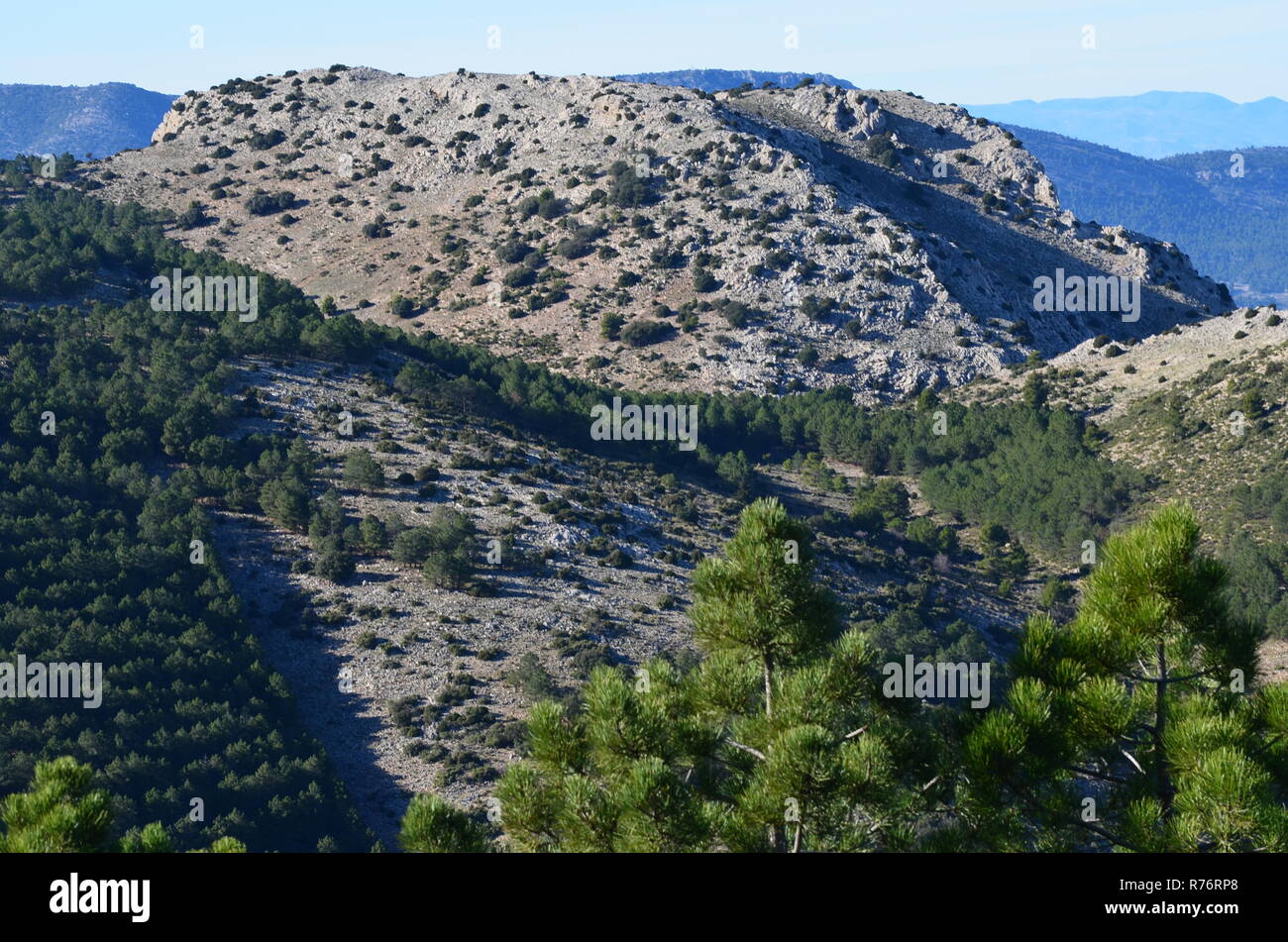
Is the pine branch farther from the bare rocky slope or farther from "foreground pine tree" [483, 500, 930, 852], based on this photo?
the bare rocky slope

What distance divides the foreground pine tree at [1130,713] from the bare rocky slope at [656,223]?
86.9 m

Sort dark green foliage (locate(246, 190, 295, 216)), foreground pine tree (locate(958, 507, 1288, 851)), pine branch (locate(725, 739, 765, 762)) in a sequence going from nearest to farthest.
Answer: foreground pine tree (locate(958, 507, 1288, 851))
pine branch (locate(725, 739, 765, 762))
dark green foliage (locate(246, 190, 295, 216))

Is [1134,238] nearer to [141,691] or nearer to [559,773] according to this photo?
[141,691]

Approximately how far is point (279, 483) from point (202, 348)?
1804 cm

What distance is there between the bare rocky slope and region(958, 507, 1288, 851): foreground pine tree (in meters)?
86.9

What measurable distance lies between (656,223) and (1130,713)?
109 meters

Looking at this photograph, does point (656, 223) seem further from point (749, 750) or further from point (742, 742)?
point (749, 750)

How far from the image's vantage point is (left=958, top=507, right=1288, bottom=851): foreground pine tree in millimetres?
12844

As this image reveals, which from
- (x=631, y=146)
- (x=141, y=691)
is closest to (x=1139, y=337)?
(x=631, y=146)

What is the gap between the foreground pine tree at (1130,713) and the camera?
506 inches

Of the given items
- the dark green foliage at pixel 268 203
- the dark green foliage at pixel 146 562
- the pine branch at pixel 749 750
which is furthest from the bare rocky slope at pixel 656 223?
the pine branch at pixel 749 750

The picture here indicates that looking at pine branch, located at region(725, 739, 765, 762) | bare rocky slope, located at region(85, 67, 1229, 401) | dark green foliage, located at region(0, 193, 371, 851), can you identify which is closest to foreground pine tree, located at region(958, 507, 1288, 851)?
pine branch, located at region(725, 739, 765, 762)

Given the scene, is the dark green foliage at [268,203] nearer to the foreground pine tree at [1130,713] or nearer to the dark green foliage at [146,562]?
the dark green foliage at [146,562]

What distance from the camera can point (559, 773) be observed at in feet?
44.6
